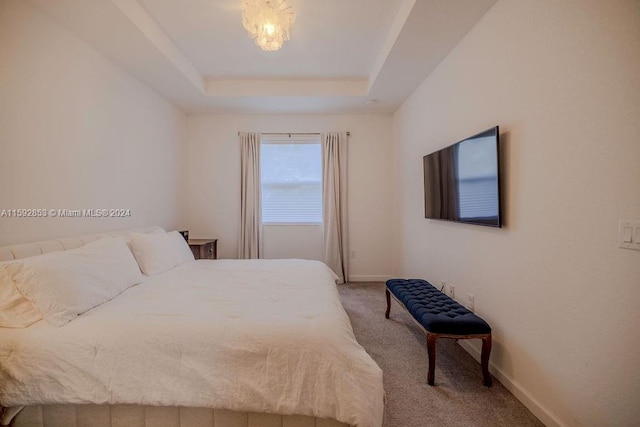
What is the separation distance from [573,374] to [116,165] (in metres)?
3.78

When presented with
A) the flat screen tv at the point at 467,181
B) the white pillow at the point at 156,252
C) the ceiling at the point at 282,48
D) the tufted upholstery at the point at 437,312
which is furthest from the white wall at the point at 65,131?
the flat screen tv at the point at 467,181

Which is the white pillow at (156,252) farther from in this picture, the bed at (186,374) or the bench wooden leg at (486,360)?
the bench wooden leg at (486,360)

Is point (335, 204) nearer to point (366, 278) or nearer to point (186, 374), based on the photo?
point (366, 278)

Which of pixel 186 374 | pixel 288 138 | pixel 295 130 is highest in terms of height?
pixel 295 130

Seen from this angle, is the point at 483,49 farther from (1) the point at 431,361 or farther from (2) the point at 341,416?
(2) the point at 341,416

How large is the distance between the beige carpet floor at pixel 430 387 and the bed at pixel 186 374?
0.59 meters

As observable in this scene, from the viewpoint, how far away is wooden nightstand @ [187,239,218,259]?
3625 mm

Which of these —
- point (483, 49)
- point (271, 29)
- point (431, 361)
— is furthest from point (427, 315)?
point (271, 29)

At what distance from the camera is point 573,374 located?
1381 millimetres

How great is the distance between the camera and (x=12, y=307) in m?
1.41

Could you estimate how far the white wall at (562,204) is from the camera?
116 centimetres

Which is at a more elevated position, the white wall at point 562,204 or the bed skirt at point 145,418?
the white wall at point 562,204

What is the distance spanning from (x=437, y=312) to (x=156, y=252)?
2380mm

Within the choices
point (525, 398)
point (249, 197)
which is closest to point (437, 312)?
point (525, 398)
